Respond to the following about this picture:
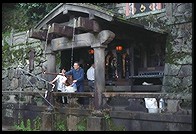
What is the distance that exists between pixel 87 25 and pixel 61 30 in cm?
117

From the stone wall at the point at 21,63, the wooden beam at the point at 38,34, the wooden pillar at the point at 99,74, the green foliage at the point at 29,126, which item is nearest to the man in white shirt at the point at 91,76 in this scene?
the wooden beam at the point at 38,34

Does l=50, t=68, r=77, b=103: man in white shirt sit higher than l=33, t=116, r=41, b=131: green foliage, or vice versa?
l=50, t=68, r=77, b=103: man in white shirt

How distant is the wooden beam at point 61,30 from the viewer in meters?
10.1

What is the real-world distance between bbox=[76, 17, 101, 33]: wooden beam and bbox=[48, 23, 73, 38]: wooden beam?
0.96 meters

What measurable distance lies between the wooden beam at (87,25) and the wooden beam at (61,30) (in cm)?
96

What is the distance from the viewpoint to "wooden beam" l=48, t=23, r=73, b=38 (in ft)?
33.2

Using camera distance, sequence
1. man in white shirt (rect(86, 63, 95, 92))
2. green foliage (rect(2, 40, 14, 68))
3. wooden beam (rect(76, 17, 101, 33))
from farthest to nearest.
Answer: green foliage (rect(2, 40, 14, 68)), man in white shirt (rect(86, 63, 95, 92)), wooden beam (rect(76, 17, 101, 33))

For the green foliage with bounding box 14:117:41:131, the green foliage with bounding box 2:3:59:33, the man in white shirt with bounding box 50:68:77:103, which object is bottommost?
the green foliage with bounding box 14:117:41:131

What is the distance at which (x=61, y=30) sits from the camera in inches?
408

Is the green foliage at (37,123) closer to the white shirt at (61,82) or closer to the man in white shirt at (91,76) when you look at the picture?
the white shirt at (61,82)

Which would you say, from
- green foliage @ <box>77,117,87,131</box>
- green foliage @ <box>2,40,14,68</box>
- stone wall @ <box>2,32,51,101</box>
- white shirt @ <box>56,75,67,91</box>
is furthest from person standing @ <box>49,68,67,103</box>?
green foliage @ <box>2,40,14,68</box>

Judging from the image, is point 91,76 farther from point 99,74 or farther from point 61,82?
point 99,74

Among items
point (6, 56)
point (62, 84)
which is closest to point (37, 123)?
point (62, 84)

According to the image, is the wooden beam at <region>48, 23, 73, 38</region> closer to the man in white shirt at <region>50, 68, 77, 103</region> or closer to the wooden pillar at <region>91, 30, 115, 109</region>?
the wooden pillar at <region>91, 30, 115, 109</region>
